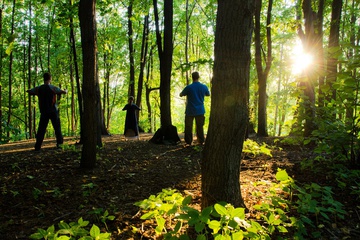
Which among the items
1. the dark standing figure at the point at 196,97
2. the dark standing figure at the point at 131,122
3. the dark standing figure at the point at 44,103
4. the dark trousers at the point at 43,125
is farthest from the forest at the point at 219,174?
the dark standing figure at the point at 131,122

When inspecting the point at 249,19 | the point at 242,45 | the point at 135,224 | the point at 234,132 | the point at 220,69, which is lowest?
the point at 135,224

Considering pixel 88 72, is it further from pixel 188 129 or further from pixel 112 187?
pixel 188 129

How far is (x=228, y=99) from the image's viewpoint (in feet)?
7.68

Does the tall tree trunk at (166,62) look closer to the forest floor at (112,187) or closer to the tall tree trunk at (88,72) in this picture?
the forest floor at (112,187)

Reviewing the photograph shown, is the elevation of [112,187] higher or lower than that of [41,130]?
lower

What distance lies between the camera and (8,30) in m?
16.8

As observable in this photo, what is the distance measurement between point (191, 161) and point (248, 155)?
53.0 inches

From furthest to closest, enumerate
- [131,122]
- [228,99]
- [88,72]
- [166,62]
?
[131,122], [166,62], [88,72], [228,99]

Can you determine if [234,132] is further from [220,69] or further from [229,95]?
[220,69]

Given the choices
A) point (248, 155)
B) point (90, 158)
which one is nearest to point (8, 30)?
point (90, 158)

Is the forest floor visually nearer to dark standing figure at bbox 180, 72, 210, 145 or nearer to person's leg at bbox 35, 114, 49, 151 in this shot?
person's leg at bbox 35, 114, 49, 151

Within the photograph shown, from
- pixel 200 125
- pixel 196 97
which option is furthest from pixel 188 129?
pixel 196 97

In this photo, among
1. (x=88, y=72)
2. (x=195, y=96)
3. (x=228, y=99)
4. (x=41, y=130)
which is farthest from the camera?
(x=195, y=96)

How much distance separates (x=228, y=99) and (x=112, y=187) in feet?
7.84
